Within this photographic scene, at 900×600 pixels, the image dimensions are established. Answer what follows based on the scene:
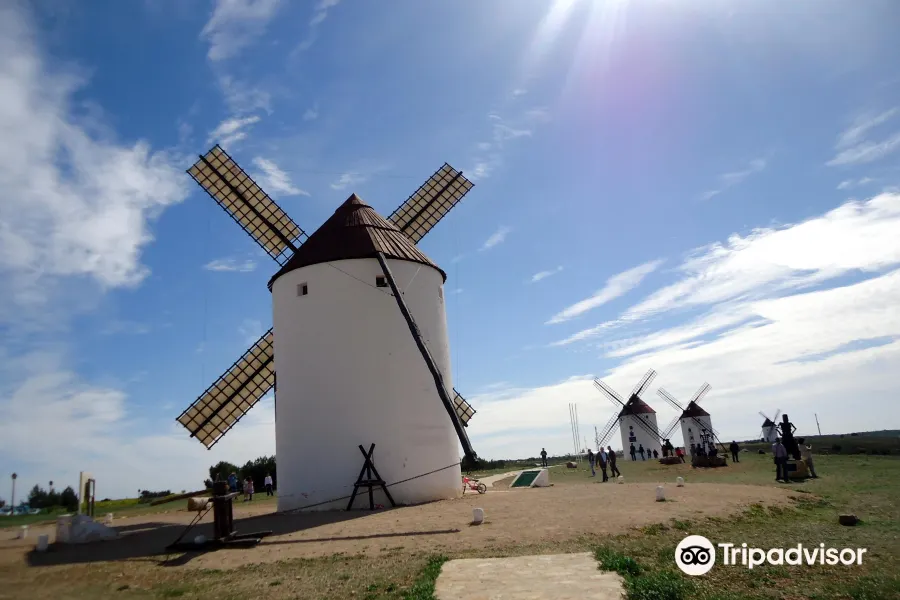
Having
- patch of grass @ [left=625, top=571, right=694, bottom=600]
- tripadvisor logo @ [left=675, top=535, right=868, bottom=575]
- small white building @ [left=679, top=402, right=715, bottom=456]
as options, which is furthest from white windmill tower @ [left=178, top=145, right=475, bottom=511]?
small white building @ [left=679, top=402, right=715, bottom=456]

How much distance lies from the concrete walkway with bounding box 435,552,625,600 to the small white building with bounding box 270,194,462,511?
8.08 metres

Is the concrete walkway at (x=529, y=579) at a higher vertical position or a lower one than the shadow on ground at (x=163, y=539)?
lower

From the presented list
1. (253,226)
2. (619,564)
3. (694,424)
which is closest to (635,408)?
(694,424)

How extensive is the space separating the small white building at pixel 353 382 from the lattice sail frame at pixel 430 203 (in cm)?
603

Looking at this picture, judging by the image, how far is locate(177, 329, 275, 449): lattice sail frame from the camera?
20.2 meters

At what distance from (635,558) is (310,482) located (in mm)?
10585

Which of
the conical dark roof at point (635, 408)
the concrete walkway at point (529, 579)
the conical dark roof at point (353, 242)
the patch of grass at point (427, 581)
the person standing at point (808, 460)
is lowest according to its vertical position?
the person standing at point (808, 460)

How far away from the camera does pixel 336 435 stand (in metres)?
16.0

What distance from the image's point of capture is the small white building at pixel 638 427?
182 ft

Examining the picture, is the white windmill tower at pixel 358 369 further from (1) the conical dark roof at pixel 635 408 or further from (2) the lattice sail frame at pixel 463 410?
(1) the conical dark roof at pixel 635 408

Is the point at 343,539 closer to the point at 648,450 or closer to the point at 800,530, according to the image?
the point at 800,530

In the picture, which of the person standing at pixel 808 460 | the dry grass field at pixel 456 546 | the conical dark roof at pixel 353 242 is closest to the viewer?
the dry grass field at pixel 456 546

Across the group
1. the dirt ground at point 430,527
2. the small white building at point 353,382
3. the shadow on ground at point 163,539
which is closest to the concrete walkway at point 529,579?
the dirt ground at point 430,527

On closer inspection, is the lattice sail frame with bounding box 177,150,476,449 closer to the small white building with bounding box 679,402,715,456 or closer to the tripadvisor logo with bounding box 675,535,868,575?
the tripadvisor logo with bounding box 675,535,868,575
